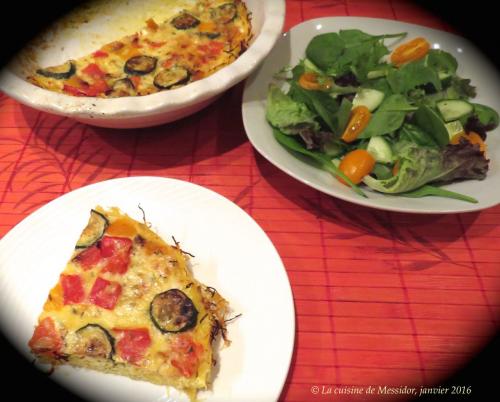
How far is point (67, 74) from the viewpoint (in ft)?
7.39

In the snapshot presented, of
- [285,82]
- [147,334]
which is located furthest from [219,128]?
[147,334]

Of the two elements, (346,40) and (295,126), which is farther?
(346,40)

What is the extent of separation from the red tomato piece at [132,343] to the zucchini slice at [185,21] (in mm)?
1634

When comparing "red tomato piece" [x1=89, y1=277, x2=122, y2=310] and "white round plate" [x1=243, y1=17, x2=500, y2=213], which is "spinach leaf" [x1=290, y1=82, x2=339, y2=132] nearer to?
"white round plate" [x1=243, y1=17, x2=500, y2=213]

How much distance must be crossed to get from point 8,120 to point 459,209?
217 cm

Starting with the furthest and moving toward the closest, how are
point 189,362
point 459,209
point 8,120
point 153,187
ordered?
point 8,120, point 153,187, point 459,209, point 189,362

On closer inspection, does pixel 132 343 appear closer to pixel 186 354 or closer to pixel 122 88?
pixel 186 354

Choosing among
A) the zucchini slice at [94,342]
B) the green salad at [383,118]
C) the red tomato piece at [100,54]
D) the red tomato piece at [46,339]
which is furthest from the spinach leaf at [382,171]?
the red tomato piece at [100,54]

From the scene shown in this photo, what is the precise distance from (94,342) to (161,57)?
1.43m

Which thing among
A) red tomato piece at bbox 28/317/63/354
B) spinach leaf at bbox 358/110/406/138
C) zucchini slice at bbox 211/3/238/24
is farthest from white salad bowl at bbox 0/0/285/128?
red tomato piece at bbox 28/317/63/354

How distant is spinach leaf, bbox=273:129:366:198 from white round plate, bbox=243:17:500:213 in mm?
26

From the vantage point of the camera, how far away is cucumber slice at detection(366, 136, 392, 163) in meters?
1.93

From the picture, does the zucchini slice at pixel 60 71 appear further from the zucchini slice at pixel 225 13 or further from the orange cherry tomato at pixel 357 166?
the orange cherry tomato at pixel 357 166

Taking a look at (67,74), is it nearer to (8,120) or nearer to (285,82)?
(8,120)
